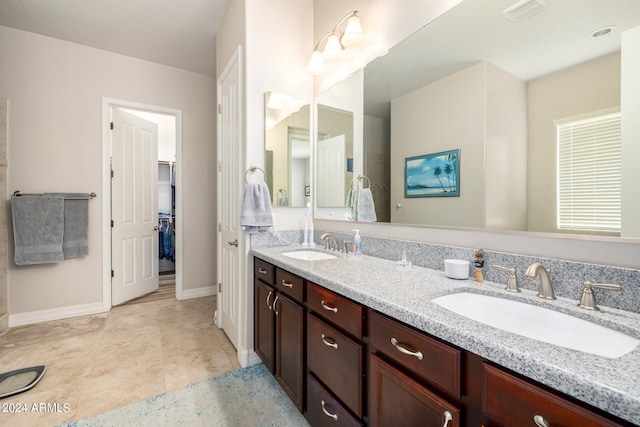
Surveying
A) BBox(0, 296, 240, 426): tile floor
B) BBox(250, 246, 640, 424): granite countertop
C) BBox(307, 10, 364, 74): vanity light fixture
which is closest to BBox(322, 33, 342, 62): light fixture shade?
BBox(307, 10, 364, 74): vanity light fixture

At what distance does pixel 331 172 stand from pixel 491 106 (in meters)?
1.23

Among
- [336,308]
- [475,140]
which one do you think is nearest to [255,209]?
[336,308]

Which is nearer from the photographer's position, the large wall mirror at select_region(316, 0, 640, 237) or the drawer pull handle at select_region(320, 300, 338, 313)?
the large wall mirror at select_region(316, 0, 640, 237)

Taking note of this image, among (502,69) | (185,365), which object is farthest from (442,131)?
(185,365)

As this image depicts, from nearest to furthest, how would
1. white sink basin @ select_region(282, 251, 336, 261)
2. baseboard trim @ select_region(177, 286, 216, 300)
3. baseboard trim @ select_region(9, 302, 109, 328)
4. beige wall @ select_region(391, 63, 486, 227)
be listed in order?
1. beige wall @ select_region(391, 63, 486, 227)
2. white sink basin @ select_region(282, 251, 336, 261)
3. baseboard trim @ select_region(9, 302, 109, 328)
4. baseboard trim @ select_region(177, 286, 216, 300)

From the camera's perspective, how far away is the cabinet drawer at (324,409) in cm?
109

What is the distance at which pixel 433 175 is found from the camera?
1.40 m

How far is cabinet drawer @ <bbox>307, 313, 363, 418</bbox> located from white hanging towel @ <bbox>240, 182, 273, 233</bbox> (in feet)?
2.76

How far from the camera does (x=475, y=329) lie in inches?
26.5

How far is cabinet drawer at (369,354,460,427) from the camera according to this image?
0.72 metres

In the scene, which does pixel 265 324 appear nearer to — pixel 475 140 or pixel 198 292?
pixel 475 140

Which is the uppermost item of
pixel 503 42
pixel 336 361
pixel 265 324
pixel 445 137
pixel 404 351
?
pixel 503 42

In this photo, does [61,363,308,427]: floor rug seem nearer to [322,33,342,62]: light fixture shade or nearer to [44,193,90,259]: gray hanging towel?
[44,193,90,259]: gray hanging towel

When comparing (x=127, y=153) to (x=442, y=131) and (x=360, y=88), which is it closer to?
(x=360, y=88)
